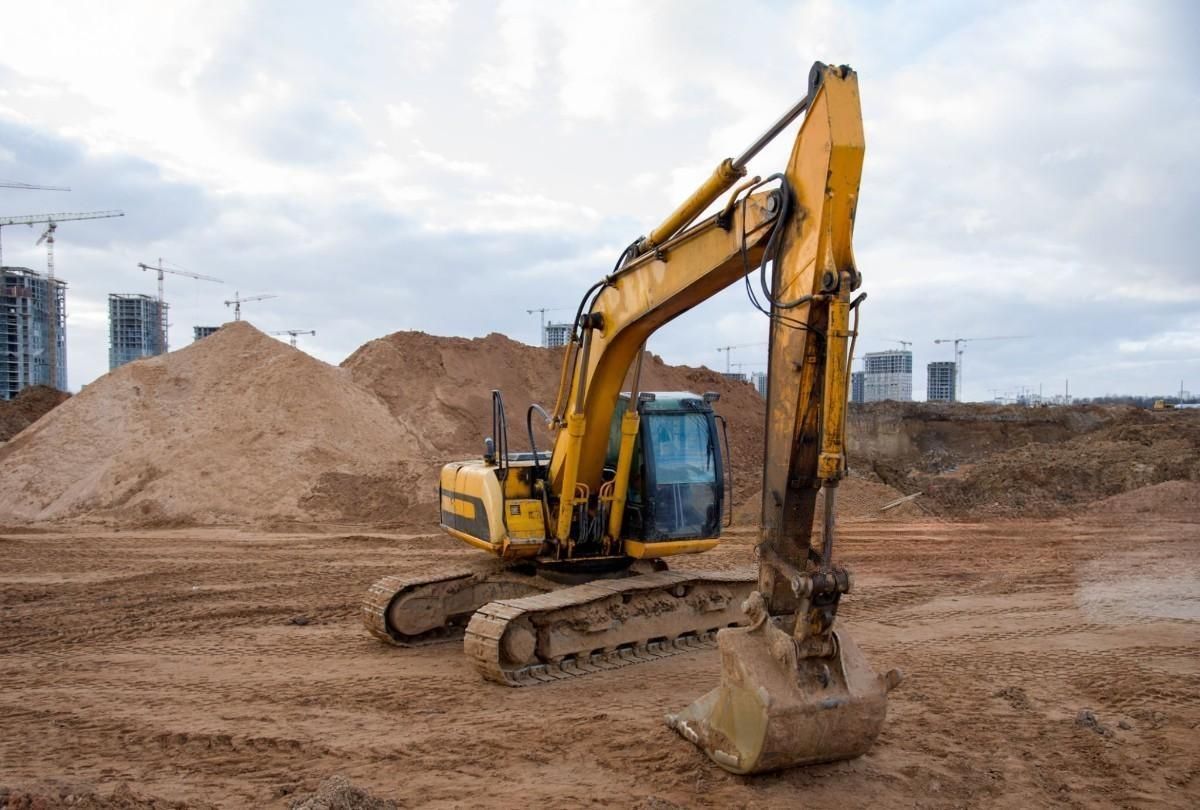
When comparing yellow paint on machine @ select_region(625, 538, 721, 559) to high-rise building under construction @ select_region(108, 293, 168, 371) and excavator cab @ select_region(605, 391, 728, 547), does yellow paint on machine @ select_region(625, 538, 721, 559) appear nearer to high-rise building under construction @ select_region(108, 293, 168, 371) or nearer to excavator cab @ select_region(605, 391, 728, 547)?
excavator cab @ select_region(605, 391, 728, 547)

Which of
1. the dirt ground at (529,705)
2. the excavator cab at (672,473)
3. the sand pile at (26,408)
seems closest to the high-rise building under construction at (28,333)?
the sand pile at (26,408)

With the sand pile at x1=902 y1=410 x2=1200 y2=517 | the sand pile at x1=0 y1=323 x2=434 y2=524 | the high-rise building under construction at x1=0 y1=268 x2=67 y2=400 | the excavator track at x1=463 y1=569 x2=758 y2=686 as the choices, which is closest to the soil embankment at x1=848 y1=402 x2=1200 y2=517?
the sand pile at x1=902 y1=410 x2=1200 y2=517

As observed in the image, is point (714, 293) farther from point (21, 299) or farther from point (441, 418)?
point (21, 299)

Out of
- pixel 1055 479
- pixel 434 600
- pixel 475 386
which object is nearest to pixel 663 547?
pixel 434 600

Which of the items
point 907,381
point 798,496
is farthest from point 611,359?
point 907,381

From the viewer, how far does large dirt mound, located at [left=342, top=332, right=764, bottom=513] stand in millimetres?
24438

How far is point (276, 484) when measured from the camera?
1900cm

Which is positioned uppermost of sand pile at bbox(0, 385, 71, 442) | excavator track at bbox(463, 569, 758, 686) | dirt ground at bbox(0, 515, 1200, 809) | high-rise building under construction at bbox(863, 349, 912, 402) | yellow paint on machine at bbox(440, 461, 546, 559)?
high-rise building under construction at bbox(863, 349, 912, 402)

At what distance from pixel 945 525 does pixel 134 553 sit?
13.6 m

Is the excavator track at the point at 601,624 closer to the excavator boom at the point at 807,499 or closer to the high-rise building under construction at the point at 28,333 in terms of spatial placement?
the excavator boom at the point at 807,499

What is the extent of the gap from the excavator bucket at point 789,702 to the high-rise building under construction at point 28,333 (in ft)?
198

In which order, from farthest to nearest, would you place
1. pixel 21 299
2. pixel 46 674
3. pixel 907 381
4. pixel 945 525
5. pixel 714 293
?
pixel 907 381 → pixel 21 299 → pixel 945 525 → pixel 46 674 → pixel 714 293

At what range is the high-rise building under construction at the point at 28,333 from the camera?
57.0 m

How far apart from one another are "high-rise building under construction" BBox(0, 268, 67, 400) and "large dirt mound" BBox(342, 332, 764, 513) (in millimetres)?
38996
